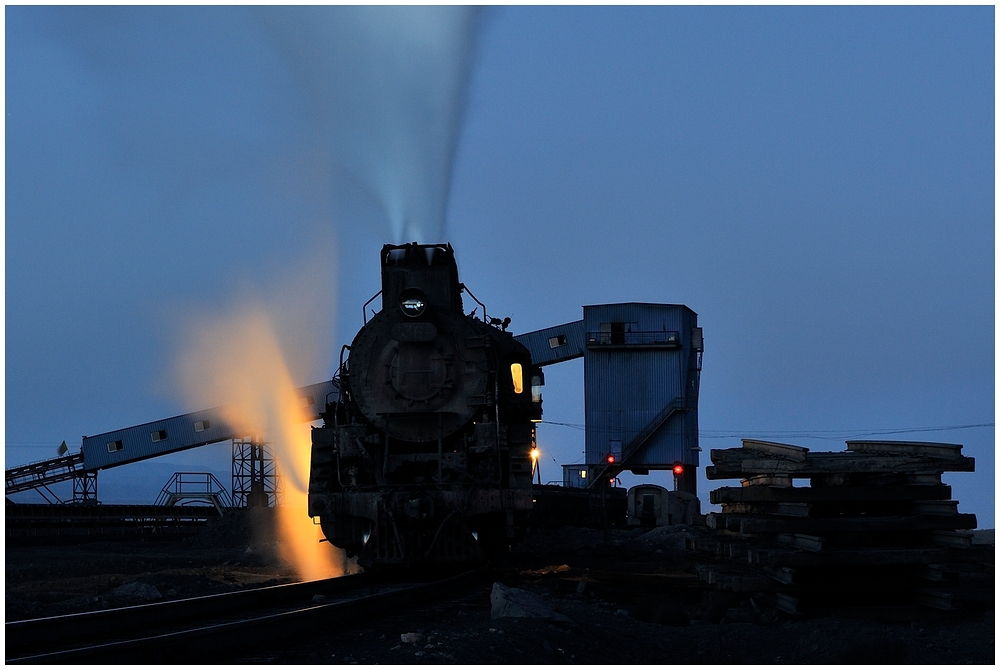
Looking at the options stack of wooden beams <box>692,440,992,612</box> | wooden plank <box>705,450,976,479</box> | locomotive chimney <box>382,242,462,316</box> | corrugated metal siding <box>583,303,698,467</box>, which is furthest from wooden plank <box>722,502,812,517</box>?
corrugated metal siding <box>583,303,698,467</box>

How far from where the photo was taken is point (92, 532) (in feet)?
140

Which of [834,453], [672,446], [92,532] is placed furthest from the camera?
[672,446]

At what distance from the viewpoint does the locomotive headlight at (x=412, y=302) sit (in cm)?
1853

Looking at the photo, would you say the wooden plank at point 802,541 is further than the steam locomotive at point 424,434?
No

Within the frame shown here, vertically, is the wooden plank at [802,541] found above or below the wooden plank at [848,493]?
below

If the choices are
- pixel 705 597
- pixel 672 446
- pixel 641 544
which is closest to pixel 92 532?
pixel 641 544

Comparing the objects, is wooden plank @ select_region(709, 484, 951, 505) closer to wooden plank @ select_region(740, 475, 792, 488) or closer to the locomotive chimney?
wooden plank @ select_region(740, 475, 792, 488)

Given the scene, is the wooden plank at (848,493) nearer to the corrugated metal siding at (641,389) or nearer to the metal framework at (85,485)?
the corrugated metal siding at (641,389)

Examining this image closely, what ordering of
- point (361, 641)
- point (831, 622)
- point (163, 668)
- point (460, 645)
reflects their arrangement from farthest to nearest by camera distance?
point (831, 622)
point (361, 641)
point (460, 645)
point (163, 668)

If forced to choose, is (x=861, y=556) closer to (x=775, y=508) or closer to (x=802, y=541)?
(x=802, y=541)

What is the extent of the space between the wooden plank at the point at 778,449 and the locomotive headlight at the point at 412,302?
22.6 ft

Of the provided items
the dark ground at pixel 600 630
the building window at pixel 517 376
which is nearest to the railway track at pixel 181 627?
the dark ground at pixel 600 630

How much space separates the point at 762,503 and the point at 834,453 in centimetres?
106

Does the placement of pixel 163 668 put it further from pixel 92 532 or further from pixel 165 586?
pixel 92 532
